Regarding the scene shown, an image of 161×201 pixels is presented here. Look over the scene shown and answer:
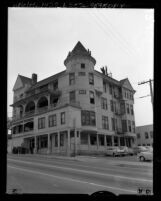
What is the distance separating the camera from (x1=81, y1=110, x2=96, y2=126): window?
96.2 feet

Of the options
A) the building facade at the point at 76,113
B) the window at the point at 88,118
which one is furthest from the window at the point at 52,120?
the window at the point at 88,118

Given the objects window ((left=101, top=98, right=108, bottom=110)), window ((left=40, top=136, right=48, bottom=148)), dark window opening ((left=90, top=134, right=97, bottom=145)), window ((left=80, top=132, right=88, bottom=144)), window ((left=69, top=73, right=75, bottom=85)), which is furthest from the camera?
window ((left=101, top=98, right=108, bottom=110))

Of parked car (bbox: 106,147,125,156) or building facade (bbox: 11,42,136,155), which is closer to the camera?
parked car (bbox: 106,147,125,156)

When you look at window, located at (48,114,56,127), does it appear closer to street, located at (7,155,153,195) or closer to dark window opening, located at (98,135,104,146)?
dark window opening, located at (98,135,104,146)

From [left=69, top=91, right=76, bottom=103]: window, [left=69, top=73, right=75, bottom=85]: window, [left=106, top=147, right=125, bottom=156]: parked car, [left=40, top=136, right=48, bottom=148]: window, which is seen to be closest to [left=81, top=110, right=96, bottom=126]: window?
[left=69, top=91, right=76, bottom=103]: window

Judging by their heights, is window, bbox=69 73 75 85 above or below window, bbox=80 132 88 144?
above

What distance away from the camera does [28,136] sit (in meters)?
32.3

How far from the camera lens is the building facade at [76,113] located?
2820 cm

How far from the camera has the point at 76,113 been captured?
28.4 meters

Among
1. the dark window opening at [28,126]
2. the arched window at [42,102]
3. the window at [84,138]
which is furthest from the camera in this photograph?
the dark window opening at [28,126]

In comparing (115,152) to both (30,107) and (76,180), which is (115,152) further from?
(76,180)

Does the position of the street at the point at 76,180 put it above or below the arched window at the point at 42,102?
below

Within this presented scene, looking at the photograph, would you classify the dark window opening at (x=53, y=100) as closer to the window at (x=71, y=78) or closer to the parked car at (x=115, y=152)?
the window at (x=71, y=78)

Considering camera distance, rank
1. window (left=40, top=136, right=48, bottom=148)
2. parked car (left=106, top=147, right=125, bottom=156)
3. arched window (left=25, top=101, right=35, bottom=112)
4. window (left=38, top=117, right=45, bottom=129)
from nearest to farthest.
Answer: parked car (left=106, top=147, right=125, bottom=156) → window (left=38, top=117, right=45, bottom=129) → window (left=40, top=136, right=48, bottom=148) → arched window (left=25, top=101, right=35, bottom=112)
